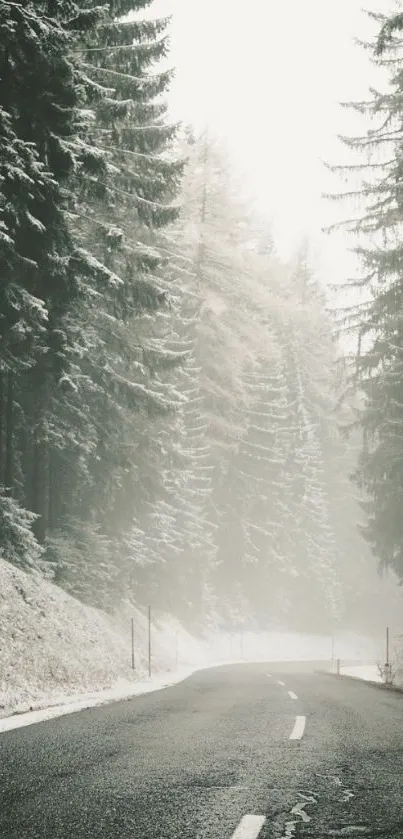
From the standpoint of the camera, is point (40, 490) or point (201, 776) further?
point (40, 490)

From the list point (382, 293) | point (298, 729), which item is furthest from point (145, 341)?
point (298, 729)

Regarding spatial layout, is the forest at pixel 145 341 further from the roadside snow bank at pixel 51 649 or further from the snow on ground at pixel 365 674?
the snow on ground at pixel 365 674

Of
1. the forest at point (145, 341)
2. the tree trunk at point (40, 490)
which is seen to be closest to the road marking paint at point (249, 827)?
the forest at point (145, 341)

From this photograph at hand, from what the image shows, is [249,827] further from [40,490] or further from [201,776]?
[40,490]

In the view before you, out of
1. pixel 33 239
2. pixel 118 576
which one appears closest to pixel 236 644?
pixel 118 576

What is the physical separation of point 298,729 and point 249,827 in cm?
492

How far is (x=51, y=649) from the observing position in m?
14.2

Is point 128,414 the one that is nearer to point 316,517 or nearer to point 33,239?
point 33,239

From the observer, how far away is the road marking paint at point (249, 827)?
4.01 meters

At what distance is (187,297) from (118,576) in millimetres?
15899

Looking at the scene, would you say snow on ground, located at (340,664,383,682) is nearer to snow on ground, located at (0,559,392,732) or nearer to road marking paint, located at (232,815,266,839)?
snow on ground, located at (0,559,392,732)

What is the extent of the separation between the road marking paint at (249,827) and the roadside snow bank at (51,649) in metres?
6.49

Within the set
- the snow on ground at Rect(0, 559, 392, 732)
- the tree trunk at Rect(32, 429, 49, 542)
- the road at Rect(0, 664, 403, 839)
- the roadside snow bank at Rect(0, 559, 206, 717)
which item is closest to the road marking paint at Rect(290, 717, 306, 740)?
the road at Rect(0, 664, 403, 839)

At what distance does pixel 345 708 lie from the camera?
1173 centimetres
